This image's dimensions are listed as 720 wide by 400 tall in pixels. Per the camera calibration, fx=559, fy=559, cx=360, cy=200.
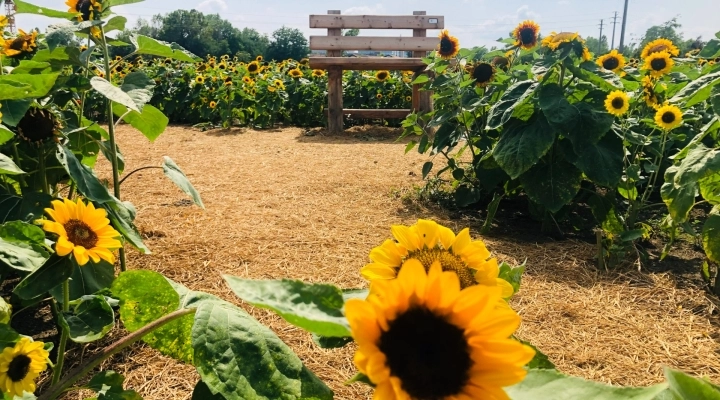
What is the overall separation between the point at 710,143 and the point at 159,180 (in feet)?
11.4

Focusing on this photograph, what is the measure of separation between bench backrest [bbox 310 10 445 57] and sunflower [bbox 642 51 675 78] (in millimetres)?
4869

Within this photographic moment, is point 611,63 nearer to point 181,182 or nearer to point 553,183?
point 553,183

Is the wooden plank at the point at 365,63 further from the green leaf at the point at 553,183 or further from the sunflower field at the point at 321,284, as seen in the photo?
the green leaf at the point at 553,183

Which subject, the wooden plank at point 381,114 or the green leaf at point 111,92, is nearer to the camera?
the green leaf at point 111,92

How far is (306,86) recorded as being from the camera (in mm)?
8844

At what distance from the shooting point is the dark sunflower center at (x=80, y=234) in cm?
103

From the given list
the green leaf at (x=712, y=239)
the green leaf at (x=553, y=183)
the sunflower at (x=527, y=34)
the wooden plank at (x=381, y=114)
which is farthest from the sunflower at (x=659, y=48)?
the wooden plank at (x=381, y=114)

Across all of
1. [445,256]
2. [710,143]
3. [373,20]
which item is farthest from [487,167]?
[373,20]

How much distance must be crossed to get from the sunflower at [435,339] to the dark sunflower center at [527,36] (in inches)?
136

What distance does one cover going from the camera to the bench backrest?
25.6 feet

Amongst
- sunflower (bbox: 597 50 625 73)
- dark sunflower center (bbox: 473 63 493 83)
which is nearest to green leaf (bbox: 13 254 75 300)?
dark sunflower center (bbox: 473 63 493 83)

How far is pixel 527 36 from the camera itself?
3531mm

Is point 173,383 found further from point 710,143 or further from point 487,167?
point 710,143

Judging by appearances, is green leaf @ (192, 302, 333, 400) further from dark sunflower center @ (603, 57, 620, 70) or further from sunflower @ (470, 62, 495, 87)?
dark sunflower center @ (603, 57, 620, 70)
